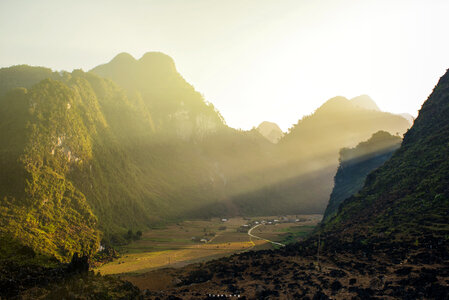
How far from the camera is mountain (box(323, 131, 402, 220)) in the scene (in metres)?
80.0

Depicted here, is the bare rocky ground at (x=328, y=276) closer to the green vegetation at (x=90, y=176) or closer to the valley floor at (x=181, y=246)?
the valley floor at (x=181, y=246)

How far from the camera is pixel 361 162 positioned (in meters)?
89.4

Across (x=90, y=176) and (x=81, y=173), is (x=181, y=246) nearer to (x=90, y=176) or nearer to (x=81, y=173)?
(x=90, y=176)

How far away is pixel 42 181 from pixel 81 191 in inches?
A: 731

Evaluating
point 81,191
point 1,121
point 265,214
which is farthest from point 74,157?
point 265,214

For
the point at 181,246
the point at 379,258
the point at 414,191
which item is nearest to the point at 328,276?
the point at 379,258

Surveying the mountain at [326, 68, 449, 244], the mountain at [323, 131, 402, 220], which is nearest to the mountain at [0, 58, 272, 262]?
the mountain at [326, 68, 449, 244]

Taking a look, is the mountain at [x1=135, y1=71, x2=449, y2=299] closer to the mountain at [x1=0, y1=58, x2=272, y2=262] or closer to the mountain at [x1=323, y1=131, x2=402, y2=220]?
the mountain at [x1=0, y1=58, x2=272, y2=262]

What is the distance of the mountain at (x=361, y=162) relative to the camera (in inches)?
3150

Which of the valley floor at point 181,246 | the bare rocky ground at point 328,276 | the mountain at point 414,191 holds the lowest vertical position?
the valley floor at point 181,246

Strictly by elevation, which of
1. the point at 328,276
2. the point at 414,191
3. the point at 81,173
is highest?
the point at 81,173

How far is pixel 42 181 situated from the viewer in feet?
230

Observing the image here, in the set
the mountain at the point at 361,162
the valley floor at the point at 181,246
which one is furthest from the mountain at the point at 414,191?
the valley floor at the point at 181,246

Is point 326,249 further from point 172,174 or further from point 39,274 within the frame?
A: point 172,174
